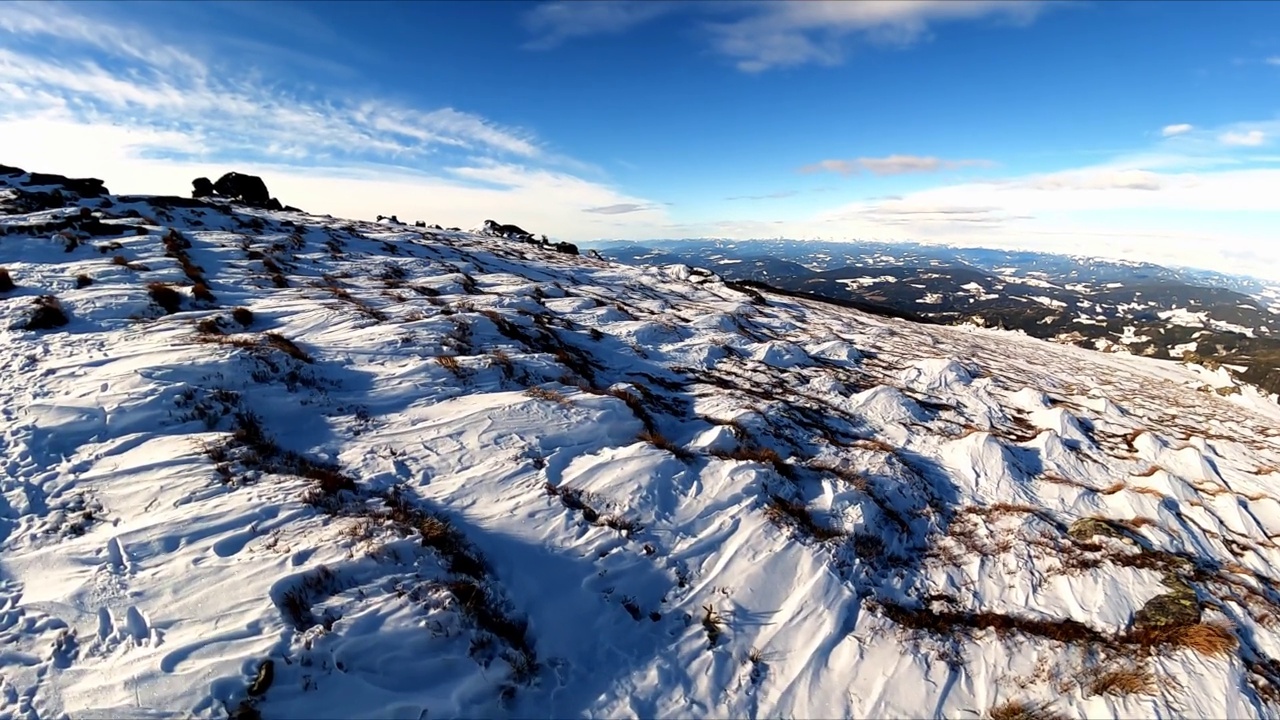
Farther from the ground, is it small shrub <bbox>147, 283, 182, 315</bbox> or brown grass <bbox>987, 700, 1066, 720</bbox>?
small shrub <bbox>147, 283, 182, 315</bbox>

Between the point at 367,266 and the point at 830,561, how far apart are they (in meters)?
36.9

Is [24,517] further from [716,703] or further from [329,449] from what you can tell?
[716,703]

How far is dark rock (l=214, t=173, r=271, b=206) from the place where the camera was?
7835 centimetres

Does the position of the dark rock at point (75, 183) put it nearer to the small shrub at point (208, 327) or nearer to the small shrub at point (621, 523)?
the small shrub at point (208, 327)

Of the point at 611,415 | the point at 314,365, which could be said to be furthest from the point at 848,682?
the point at 314,365

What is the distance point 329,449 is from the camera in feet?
42.2

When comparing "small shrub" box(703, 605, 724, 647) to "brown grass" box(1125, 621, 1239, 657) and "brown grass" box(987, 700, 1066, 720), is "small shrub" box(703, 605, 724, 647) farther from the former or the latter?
"brown grass" box(1125, 621, 1239, 657)

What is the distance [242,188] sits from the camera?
79562 mm

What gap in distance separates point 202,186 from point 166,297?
7852 centimetres

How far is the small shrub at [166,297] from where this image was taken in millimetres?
19484

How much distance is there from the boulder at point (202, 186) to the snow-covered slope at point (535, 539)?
65905 millimetres

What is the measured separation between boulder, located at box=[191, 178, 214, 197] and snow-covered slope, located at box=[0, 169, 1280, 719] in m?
65.9

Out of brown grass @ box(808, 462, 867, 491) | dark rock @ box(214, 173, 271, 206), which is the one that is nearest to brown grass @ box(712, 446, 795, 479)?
brown grass @ box(808, 462, 867, 491)

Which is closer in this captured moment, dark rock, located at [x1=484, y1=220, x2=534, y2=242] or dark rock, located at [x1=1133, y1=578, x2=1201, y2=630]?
dark rock, located at [x1=1133, y1=578, x2=1201, y2=630]
